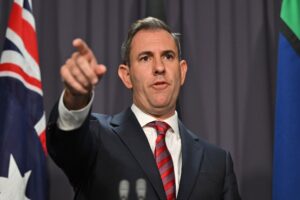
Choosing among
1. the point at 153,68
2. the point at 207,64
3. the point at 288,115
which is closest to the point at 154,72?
the point at 153,68

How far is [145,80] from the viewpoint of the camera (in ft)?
5.86

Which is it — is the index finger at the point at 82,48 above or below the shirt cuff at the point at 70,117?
above

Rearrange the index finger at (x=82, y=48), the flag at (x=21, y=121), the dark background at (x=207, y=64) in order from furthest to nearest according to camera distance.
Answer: the dark background at (x=207, y=64) → the flag at (x=21, y=121) → the index finger at (x=82, y=48)

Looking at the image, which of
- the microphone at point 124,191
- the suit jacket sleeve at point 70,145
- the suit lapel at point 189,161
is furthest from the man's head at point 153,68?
the microphone at point 124,191

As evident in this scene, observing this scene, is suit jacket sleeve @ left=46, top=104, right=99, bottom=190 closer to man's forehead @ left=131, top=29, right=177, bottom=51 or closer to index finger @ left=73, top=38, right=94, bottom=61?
index finger @ left=73, top=38, right=94, bottom=61

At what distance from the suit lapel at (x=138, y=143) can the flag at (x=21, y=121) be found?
0.55 m

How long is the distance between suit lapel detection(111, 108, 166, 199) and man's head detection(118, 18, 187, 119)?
0.31ft

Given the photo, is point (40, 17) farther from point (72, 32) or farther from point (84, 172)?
point (84, 172)

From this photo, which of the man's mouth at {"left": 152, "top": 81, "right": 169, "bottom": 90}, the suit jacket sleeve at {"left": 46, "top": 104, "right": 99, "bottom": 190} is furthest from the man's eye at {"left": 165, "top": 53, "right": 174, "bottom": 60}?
the suit jacket sleeve at {"left": 46, "top": 104, "right": 99, "bottom": 190}

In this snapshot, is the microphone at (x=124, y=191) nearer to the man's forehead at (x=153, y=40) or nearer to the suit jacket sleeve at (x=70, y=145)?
the suit jacket sleeve at (x=70, y=145)

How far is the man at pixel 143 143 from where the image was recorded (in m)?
1.38

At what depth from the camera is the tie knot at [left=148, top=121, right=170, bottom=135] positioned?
1.78m

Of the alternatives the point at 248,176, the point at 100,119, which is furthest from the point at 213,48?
the point at 100,119

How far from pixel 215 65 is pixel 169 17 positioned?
372mm
